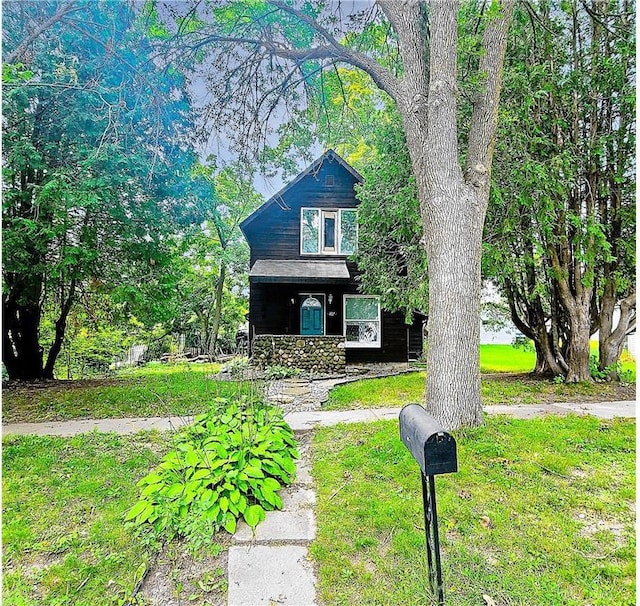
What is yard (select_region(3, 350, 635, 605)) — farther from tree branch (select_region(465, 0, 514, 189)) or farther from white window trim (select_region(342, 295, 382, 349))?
white window trim (select_region(342, 295, 382, 349))

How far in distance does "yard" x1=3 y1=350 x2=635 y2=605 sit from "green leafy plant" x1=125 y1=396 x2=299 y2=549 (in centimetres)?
14

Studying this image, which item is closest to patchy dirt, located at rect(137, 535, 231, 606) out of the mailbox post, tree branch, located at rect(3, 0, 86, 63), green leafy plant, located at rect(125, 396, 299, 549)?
green leafy plant, located at rect(125, 396, 299, 549)

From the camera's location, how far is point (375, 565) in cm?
247

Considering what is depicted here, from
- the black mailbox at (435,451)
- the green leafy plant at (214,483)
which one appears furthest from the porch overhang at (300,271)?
the black mailbox at (435,451)

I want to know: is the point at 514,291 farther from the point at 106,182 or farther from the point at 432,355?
the point at 106,182

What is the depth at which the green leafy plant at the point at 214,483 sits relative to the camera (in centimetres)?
283

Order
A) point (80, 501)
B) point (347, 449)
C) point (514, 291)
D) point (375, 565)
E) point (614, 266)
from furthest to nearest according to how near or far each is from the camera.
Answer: point (514, 291)
point (614, 266)
point (347, 449)
point (80, 501)
point (375, 565)

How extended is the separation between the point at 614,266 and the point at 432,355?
232 inches

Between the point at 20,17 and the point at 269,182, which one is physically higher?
the point at 20,17

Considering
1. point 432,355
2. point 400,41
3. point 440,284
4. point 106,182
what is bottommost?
point 432,355

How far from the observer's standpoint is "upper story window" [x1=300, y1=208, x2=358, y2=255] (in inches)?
521

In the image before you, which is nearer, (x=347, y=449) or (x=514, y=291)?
(x=347, y=449)

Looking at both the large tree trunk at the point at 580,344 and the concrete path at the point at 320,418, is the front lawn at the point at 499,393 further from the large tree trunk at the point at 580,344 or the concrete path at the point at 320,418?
the concrete path at the point at 320,418

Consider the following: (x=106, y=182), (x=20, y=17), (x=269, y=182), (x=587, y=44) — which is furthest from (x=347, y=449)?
(x=587, y=44)
